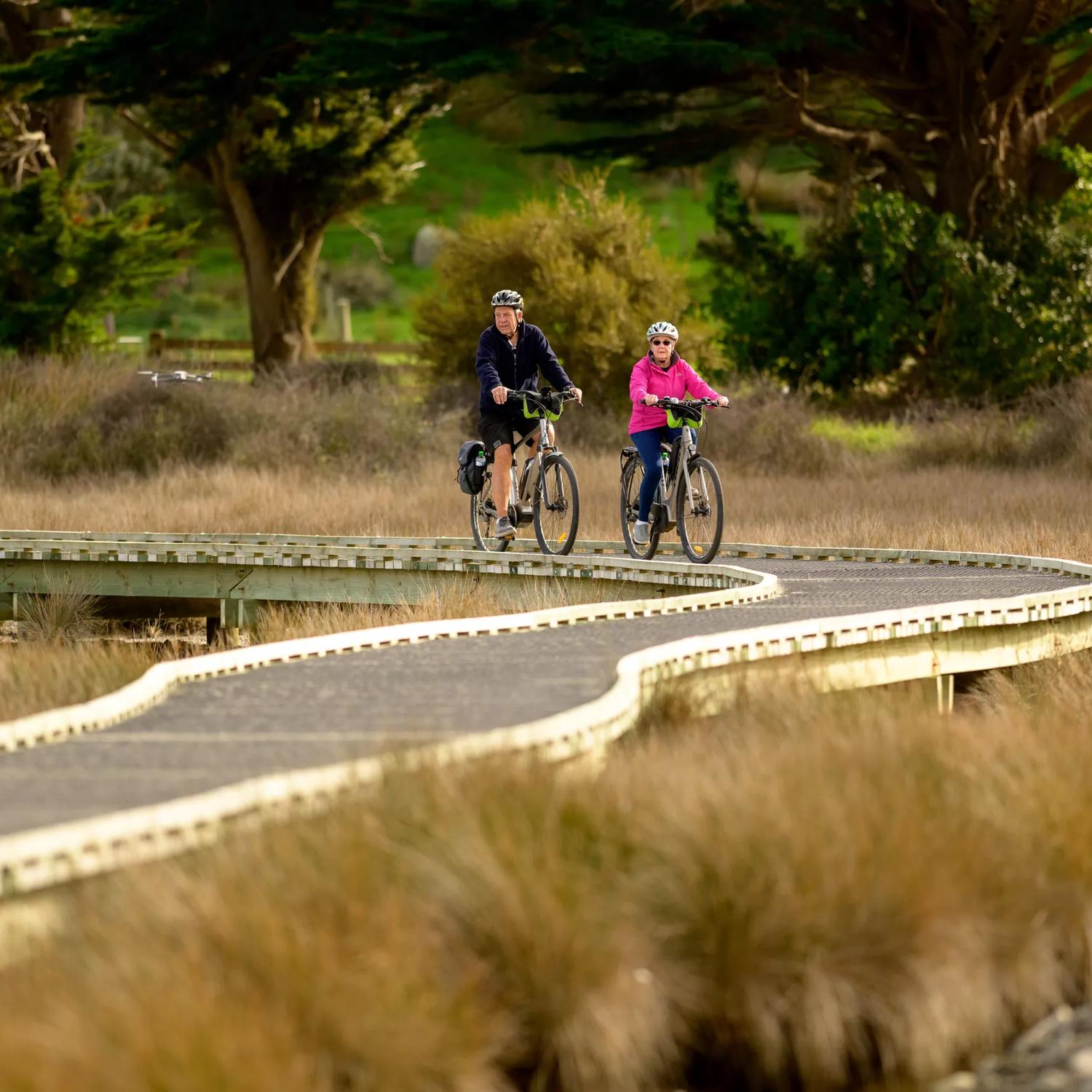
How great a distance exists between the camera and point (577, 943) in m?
5.47

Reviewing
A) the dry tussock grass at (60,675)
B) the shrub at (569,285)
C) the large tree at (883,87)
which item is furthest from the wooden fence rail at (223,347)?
the dry tussock grass at (60,675)

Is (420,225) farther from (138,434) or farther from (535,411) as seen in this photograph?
(535,411)

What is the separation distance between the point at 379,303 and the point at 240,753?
60267 millimetres

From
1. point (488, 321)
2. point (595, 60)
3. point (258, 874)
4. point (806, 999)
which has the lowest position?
point (806, 999)

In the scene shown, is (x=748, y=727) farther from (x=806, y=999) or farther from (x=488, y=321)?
(x=488, y=321)

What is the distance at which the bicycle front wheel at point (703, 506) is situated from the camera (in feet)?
44.8

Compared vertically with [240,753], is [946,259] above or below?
above

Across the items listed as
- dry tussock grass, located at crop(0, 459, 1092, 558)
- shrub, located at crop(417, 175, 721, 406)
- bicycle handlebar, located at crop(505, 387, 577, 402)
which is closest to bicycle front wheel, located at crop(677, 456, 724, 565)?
bicycle handlebar, located at crop(505, 387, 577, 402)

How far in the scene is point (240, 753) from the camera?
7.02 meters

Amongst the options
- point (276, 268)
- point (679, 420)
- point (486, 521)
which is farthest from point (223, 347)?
point (679, 420)

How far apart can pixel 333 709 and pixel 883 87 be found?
2341cm

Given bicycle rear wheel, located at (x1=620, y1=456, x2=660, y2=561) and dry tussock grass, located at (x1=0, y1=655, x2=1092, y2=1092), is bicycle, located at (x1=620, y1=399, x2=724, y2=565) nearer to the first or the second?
bicycle rear wheel, located at (x1=620, y1=456, x2=660, y2=561)

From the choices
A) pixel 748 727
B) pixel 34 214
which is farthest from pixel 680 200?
pixel 748 727

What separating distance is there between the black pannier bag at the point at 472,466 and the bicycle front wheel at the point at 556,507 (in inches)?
23.4
